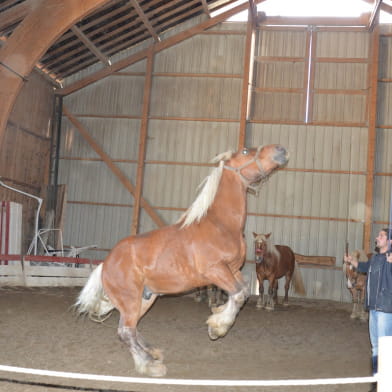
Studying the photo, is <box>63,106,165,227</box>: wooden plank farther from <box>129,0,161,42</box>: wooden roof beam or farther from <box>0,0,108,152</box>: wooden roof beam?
<box>0,0,108,152</box>: wooden roof beam

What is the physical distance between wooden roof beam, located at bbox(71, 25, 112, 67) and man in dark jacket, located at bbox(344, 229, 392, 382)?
40.5 feet

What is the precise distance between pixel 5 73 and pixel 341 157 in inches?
394

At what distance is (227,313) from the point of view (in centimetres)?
426

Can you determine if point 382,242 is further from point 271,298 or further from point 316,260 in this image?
point 316,260

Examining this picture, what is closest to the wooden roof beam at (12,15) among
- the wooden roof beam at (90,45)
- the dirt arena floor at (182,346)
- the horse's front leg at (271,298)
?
the wooden roof beam at (90,45)

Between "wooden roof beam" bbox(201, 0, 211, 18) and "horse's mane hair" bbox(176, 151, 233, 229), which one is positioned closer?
"horse's mane hair" bbox(176, 151, 233, 229)

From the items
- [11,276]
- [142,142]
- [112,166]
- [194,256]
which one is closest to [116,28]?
[142,142]

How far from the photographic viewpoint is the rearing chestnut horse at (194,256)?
436 centimetres

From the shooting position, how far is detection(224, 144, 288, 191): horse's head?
459 centimetres

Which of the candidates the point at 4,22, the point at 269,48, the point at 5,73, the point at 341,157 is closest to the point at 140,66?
the point at 269,48

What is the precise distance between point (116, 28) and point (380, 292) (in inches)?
528

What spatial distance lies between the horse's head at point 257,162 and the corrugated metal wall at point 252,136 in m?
10.6

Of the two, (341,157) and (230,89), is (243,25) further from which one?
(341,157)

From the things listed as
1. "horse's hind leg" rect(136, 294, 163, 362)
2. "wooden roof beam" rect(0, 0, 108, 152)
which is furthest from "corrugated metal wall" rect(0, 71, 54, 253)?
"horse's hind leg" rect(136, 294, 163, 362)
